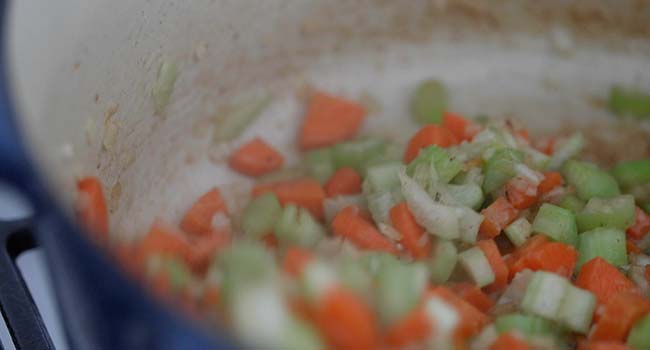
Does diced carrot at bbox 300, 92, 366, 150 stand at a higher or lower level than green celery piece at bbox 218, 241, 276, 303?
higher

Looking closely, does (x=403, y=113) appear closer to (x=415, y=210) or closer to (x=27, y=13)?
(x=415, y=210)

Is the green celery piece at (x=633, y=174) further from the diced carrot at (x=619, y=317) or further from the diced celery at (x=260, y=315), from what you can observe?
the diced celery at (x=260, y=315)

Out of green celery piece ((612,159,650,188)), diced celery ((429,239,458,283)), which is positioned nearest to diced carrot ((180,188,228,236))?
diced celery ((429,239,458,283))

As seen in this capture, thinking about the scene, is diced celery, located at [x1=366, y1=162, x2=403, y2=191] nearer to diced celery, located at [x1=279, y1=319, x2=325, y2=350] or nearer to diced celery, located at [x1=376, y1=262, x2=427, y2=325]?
diced celery, located at [x1=376, y1=262, x2=427, y2=325]

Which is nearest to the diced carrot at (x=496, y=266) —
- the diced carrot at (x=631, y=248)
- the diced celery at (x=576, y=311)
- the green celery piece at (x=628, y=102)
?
the diced celery at (x=576, y=311)

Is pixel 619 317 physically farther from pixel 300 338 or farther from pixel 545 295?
pixel 300 338

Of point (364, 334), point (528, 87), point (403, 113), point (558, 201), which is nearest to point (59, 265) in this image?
point (364, 334)

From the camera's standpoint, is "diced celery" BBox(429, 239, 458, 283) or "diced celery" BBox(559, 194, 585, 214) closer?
"diced celery" BBox(429, 239, 458, 283)
